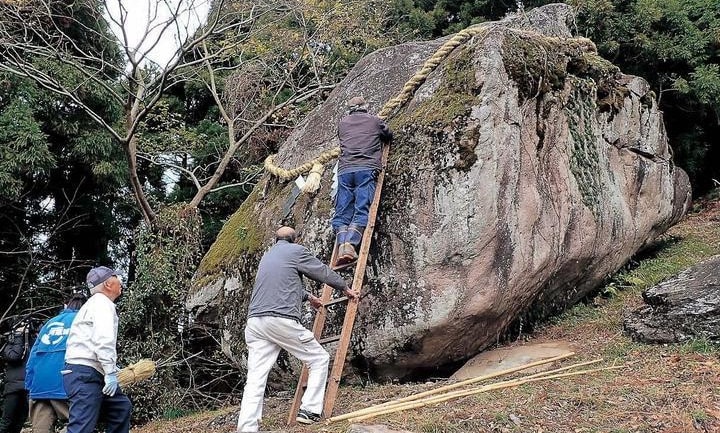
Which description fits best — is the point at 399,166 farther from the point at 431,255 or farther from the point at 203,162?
the point at 203,162

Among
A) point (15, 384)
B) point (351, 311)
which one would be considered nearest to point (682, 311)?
point (351, 311)

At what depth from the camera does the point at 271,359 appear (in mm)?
5250

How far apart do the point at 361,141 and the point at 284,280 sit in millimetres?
2220

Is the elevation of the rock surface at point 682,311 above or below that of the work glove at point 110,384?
above

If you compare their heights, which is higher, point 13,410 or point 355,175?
point 355,175

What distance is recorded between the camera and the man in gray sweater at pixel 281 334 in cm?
509

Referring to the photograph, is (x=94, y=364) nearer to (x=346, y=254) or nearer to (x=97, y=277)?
(x=97, y=277)

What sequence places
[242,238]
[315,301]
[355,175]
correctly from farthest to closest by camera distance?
1. [242,238]
2. [355,175]
3. [315,301]

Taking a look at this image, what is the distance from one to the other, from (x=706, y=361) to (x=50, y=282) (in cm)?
1221

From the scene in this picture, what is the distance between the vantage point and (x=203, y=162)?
55.0 ft

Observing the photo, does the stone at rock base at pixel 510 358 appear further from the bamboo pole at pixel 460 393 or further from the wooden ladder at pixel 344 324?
the wooden ladder at pixel 344 324

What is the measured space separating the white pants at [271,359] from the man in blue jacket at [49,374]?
1.91m

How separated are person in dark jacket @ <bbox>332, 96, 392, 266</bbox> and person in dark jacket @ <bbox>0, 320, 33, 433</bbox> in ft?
12.2

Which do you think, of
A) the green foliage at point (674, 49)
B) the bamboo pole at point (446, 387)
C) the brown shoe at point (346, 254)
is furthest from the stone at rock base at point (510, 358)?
the green foliage at point (674, 49)
